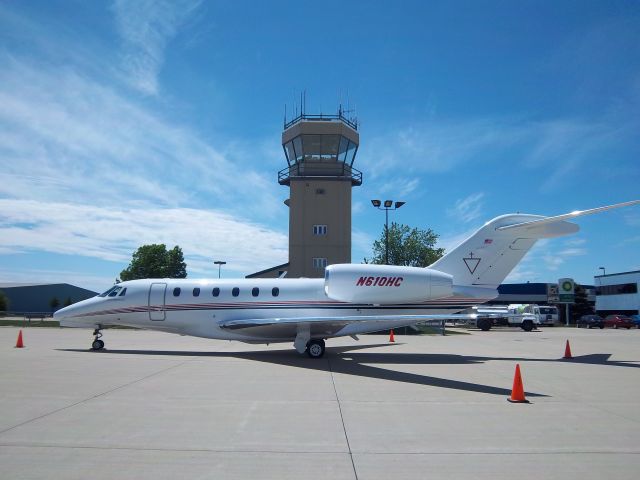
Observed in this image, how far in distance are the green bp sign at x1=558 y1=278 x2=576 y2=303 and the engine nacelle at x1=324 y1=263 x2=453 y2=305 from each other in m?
41.8

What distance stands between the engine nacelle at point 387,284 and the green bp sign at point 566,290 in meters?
41.8

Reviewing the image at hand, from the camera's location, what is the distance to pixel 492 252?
16.7 meters

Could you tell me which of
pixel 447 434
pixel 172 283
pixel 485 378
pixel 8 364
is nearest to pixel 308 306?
pixel 172 283

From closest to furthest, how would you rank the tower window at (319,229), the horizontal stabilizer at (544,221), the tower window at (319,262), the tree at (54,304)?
the horizontal stabilizer at (544,221) < the tower window at (319,262) < the tower window at (319,229) < the tree at (54,304)

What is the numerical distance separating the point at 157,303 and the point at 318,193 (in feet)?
79.9

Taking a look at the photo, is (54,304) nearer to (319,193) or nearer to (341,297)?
(319,193)

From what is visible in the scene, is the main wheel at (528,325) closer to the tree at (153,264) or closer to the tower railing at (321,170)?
the tower railing at (321,170)

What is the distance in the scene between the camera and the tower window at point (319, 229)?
4031cm

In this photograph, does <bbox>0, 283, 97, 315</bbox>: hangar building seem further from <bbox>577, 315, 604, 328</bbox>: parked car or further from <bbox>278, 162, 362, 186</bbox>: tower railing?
<bbox>577, 315, 604, 328</bbox>: parked car

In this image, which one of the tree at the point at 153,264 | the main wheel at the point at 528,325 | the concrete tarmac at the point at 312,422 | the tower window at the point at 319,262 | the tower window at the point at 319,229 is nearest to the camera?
the concrete tarmac at the point at 312,422

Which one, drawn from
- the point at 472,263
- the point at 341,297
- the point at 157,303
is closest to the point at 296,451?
the point at 341,297

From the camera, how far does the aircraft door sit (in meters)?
17.9

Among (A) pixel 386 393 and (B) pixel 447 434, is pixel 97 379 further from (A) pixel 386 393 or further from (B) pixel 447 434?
(B) pixel 447 434

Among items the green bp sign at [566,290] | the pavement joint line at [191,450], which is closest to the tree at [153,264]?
the green bp sign at [566,290]
